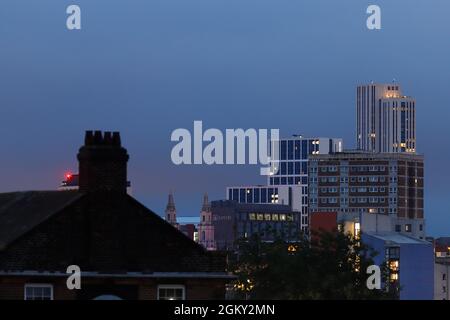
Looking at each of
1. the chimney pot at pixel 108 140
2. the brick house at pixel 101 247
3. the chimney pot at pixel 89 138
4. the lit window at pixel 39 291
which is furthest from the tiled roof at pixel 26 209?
the chimney pot at pixel 108 140

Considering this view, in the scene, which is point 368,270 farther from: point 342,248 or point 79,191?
point 79,191

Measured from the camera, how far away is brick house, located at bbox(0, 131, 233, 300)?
62.1 m

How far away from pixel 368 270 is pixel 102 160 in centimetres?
3473

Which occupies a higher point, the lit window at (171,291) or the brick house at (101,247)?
the brick house at (101,247)

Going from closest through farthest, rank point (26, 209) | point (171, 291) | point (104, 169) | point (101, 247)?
point (171, 291)
point (101, 247)
point (104, 169)
point (26, 209)

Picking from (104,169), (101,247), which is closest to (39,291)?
(101,247)

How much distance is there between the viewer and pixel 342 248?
103875mm

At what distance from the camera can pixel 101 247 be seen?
214 ft

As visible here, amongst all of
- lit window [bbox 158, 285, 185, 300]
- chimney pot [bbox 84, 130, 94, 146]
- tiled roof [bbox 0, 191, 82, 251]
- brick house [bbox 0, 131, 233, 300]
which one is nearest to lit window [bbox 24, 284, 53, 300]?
brick house [bbox 0, 131, 233, 300]

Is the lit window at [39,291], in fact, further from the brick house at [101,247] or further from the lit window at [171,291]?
the lit window at [171,291]

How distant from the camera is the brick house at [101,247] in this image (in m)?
62.1

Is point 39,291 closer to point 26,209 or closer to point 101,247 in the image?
point 101,247

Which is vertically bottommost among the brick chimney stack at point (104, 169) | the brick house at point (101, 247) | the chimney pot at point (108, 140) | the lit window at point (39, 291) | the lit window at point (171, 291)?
the lit window at point (171, 291)

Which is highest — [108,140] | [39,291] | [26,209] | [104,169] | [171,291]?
[108,140]
